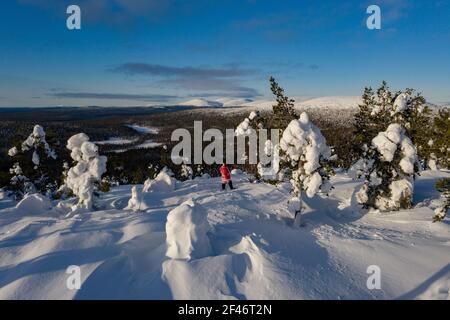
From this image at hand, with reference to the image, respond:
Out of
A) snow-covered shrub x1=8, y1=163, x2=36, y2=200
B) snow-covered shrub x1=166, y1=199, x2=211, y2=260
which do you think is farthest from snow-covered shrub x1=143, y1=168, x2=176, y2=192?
snow-covered shrub x1=8, y1=163, x2=36, y2=200

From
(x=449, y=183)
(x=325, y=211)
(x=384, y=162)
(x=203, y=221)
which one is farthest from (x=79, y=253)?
(x=384, y=162)

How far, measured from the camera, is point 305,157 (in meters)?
11.0

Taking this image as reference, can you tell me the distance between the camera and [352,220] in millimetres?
12102

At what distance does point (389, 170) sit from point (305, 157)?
12.7 ft

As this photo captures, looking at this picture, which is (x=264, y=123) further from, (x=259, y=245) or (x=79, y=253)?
(x=79, y=253)

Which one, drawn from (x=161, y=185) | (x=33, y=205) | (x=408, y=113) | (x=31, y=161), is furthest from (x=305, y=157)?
(x=31, y=161)

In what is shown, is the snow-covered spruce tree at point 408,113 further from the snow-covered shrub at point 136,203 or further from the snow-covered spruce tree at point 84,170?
the snow-covered spruce tree at point 84,170

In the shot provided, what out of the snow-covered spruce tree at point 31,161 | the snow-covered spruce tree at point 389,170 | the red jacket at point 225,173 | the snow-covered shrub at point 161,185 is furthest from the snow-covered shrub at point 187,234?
the snow-covered spruce tree at point 31,161

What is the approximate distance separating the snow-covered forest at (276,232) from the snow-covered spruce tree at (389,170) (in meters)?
0.04

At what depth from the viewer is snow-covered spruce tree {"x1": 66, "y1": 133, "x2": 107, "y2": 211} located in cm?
1463

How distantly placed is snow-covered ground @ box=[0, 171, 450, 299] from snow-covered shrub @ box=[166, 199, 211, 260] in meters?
0.05
